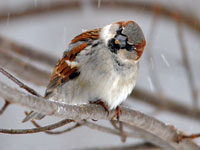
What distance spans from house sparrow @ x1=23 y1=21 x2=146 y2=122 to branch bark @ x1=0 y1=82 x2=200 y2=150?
18cm

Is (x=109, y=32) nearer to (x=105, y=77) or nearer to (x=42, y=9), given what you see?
(x=105, y=77)

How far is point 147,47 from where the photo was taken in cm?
389

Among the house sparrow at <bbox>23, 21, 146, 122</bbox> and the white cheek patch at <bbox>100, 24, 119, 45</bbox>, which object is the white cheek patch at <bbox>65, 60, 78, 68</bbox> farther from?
the white cheek patch at <bbox>100, 24, 119, 45</bbox>

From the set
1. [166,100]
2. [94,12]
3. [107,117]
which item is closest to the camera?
[107,117]

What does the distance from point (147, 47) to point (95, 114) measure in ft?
5.82

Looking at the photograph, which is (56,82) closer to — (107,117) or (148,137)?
(107,117)

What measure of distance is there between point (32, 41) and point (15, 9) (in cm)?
348

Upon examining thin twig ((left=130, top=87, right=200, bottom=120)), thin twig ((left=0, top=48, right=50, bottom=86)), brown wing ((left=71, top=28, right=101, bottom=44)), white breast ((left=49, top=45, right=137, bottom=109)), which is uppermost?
brown wing ((left=71, top=28, right=101, bottom=44))

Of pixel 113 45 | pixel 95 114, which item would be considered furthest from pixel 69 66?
pixel 95 114

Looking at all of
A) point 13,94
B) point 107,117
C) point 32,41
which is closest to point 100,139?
point 32,41

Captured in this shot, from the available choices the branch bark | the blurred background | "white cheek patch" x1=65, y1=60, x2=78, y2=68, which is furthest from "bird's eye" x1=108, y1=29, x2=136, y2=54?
the blurred background

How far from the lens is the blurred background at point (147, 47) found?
3.76m

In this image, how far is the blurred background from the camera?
3.76m

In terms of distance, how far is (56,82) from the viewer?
2.84 m
